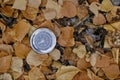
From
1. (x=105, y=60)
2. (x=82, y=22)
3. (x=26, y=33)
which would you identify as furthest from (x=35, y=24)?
(x=105, y=60)

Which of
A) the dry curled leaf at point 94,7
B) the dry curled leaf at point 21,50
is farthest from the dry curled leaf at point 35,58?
the dry curled leaf at point 94,7

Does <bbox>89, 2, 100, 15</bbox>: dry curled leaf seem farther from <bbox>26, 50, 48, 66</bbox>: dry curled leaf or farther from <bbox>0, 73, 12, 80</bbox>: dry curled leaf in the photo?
<bbox>0, 73, 12, 80</bbox>: dry curled leaf

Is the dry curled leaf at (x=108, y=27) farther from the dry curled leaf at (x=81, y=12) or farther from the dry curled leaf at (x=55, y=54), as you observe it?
the dry curled leaf at (x=55, y=54)

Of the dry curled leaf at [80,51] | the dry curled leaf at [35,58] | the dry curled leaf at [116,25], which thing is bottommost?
the dry curled leaf at [35,58]

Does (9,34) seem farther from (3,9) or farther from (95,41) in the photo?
(95,41)

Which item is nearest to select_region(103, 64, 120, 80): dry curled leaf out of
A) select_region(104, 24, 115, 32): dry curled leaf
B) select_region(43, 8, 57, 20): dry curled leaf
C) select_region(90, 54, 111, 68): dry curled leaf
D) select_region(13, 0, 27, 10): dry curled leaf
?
select_region(90, 54, 111, 68): dry curled leaf

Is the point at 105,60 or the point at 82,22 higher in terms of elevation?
the point at 82,22
